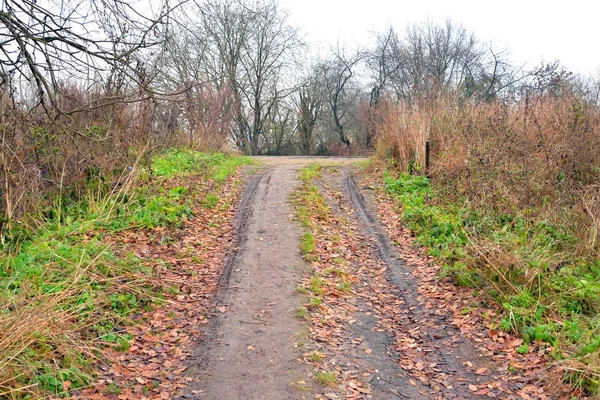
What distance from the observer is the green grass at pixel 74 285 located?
4.41 m

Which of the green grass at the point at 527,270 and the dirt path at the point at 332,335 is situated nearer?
the dirt path at the point at 332,335

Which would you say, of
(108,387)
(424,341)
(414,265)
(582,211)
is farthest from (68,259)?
(582,211)

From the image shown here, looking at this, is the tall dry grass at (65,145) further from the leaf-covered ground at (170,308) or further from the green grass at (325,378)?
the green grass at (325,378)

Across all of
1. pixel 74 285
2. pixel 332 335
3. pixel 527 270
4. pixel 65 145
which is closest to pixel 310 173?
pixel 65 145

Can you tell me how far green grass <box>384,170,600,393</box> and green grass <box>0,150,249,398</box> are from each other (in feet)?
13.8

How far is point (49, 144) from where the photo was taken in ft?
29.5

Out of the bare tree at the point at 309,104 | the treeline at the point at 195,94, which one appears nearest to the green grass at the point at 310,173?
the treeline at the point at 195,94

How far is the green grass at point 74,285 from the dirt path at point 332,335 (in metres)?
1.06

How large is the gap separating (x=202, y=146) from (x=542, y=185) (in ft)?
34.3

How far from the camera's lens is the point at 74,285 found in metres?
5.71

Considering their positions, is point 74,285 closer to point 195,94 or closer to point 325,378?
point 325,378

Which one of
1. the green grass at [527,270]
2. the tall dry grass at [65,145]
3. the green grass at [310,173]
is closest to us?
the green grass at [527,270]

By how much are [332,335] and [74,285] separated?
296cm

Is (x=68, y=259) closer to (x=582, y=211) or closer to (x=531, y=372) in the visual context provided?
(x=531, y=372)
